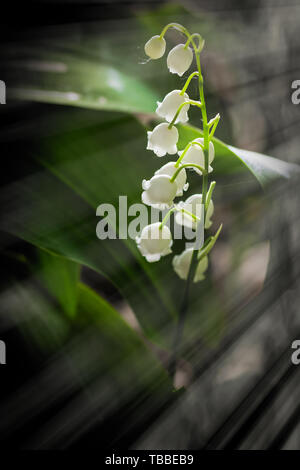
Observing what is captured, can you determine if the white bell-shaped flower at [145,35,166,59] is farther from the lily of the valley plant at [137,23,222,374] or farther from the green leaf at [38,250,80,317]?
the green leaf at [38,250,80,317]

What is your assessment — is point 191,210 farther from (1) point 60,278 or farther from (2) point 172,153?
(1) point 60,278

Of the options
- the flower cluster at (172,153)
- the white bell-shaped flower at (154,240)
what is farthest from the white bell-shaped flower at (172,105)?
the white bell-shaped flower at (154,240)

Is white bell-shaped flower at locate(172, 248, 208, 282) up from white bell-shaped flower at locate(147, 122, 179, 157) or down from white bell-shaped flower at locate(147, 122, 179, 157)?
down

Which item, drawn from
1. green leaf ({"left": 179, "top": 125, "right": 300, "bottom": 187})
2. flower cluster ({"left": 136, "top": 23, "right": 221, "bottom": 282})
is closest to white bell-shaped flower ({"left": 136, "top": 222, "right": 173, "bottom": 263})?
flower cluster ({"left": 136, "top": 23, "right": 221, "bottom": 282})

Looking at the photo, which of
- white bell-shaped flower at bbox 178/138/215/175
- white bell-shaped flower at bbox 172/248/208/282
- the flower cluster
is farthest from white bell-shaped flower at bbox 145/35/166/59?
white bell-shaped flower at bbox 172/248/208/282

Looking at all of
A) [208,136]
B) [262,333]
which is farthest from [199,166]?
[262,333]

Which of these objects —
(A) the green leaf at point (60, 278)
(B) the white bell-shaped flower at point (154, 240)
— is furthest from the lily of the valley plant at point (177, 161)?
(A) the green leaf at point (60, 278)

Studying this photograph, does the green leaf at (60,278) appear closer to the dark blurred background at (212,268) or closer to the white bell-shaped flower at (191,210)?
the dark blurred background at (212,268)

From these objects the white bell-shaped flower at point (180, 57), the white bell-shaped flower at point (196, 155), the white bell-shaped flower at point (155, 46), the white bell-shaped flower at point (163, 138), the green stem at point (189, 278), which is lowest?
the green stem at point (189, 278)

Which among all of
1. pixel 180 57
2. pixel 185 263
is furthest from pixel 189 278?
pixel 180 57

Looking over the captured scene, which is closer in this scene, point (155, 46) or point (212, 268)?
point (155, 46)

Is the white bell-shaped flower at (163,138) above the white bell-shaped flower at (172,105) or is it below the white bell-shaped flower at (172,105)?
below

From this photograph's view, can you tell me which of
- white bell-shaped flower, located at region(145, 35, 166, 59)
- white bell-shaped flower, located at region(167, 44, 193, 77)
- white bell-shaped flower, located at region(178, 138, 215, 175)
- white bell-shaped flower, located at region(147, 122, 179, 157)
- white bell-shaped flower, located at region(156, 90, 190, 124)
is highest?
white bell-shaped flower, located at region(145, 35, 166, 59)
